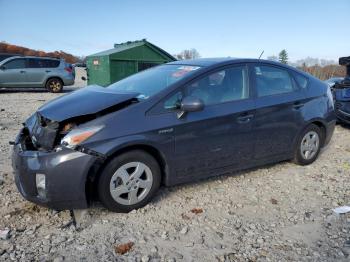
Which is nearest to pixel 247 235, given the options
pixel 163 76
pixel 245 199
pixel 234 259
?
pixel 234 259

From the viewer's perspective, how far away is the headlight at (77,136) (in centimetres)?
313

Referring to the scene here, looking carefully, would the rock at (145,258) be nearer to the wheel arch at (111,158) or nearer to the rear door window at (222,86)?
the wheel arch at (111,158)

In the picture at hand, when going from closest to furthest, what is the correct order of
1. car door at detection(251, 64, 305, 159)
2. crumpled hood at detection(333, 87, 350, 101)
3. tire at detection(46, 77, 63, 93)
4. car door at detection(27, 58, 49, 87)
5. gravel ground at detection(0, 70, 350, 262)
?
gravel ground at detection(0, 70, 350, 262)
car door at detection(251, 64, 305, 159)
crumpled hood at detection(333, 87, 350, 101)
car door at detection(27, 58, 49, 87)
tire at detection(46, 77, 63, 93)

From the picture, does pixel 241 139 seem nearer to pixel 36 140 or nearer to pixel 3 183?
pixel 36 140

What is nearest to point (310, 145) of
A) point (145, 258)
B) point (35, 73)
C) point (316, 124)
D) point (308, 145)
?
point (308, 145)

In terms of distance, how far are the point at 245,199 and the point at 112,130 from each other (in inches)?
67.8

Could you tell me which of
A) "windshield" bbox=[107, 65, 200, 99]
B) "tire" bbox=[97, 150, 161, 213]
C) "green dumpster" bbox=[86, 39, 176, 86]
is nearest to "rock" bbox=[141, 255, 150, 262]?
"tire" bbox=[97, 150, 161, 213]

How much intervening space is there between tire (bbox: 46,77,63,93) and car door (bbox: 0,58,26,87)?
1023 millimetres

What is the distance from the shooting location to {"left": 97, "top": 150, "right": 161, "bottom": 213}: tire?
329 centimetres

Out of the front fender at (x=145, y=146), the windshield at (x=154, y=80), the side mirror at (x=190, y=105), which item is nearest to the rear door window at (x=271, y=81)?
the windshield at (x=154, y=80)

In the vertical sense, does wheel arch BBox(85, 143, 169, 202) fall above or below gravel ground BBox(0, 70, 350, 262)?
above

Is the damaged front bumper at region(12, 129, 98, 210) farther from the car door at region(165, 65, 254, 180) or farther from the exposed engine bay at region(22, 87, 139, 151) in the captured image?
the car door at region(165, 65, 254, 180)

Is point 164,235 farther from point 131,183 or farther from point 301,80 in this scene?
point 301,80

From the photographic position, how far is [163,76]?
13.5 ft
